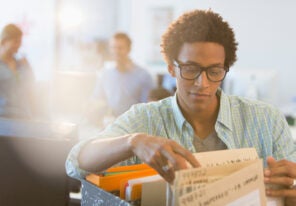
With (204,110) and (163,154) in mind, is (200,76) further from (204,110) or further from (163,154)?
(163,154)

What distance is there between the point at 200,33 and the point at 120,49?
2907mm

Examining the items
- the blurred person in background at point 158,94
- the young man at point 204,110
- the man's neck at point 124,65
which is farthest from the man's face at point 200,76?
the man's neck at point 124,65

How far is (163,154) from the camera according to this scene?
0.72 m

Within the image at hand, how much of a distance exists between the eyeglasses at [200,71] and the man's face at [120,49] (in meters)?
2.88

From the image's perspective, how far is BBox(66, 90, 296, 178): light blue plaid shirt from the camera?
1191mm

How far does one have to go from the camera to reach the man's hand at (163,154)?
2.23 ft

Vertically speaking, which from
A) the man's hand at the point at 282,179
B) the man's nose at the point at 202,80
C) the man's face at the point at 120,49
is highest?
the man's face at the point at 120,49

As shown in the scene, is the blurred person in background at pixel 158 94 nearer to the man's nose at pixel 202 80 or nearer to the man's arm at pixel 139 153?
the man's nose at pixel 202 80

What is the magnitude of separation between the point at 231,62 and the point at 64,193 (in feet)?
1.96

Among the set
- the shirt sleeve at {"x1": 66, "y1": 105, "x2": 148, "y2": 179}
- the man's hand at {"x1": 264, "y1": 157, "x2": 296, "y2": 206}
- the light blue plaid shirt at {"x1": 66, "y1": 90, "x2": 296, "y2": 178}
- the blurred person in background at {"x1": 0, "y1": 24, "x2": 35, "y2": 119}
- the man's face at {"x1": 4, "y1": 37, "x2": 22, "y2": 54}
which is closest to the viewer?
the man's hand at {"x1": 264, "y1": 157, "x2": 296, "y2": 206}

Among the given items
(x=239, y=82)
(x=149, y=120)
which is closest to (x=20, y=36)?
(x=239, y=82)

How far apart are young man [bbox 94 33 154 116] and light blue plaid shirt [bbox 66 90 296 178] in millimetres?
2625

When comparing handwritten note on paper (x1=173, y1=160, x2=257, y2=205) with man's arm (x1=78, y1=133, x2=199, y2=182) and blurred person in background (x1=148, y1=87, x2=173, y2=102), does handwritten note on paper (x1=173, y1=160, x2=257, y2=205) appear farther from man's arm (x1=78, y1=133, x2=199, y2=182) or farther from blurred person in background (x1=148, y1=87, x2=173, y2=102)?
blurred person in background (x1=148, y1=87, x2=173, y2=102)

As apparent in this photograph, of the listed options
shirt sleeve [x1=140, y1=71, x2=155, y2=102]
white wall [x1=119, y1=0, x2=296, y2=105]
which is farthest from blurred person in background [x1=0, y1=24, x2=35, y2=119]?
white wall [x1=119, y1=0, x2=296, y2=105]
